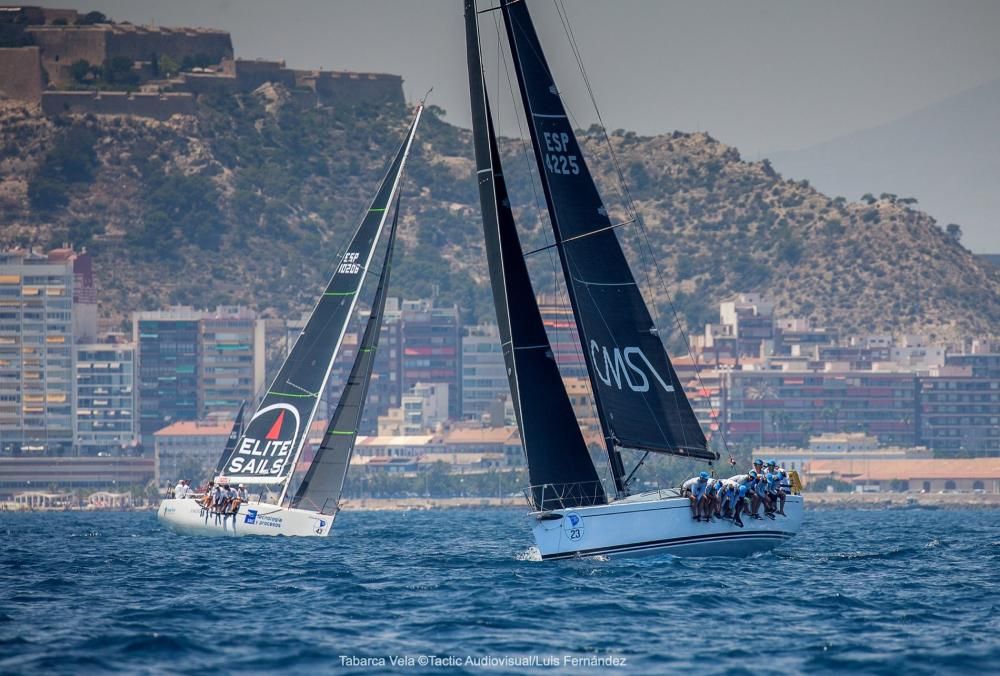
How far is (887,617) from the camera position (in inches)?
995

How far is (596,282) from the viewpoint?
103 feet

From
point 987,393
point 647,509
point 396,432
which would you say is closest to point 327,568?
point 647,509

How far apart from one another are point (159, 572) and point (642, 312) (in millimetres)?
10370

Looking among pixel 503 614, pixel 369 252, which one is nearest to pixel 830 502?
pixel 369 252

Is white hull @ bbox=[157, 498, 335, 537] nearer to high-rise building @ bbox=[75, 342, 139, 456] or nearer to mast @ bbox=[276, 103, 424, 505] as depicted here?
mast @ bbox=[276, 103, 424, 505]

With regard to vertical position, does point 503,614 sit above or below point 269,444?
below

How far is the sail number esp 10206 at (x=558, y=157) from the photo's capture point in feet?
103

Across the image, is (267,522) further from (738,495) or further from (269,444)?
(738,495)

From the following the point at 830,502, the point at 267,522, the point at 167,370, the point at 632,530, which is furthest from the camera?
the point at 167,370

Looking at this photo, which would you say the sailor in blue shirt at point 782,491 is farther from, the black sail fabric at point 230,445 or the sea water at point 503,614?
the black sail fabric at point 230,445

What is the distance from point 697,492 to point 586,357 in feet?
9.99

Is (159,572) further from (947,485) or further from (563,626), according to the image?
(947,485)

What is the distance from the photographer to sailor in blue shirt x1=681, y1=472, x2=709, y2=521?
30859 millimetres

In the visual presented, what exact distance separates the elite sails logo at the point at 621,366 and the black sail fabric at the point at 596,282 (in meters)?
0.02
